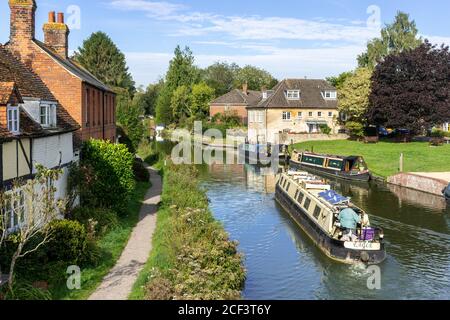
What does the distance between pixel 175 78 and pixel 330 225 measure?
90.4m

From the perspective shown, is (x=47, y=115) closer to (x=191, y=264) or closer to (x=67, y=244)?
(x=67, y=244)

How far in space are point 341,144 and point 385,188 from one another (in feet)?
78.9

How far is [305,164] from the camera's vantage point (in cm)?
5147

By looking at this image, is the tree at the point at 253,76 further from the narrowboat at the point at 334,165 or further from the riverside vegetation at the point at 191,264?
the riverside vegetation at the point at 191,264

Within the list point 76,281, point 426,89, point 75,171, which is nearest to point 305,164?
point 426,89

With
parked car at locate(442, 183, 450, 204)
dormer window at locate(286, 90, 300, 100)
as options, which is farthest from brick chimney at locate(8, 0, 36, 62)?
dormer window at locate(286, 90, 300, 100)

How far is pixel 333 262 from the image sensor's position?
20.6 m

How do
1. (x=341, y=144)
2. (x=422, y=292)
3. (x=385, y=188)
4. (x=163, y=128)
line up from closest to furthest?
(x=422, y=292)
(x=385, y=188)
(x=341, y=144)
(x=163, y=128)

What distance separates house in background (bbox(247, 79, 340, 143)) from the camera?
72.2m

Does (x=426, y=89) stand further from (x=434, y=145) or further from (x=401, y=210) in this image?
(x=401, y=210)

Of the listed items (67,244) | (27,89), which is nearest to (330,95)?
(27,89)

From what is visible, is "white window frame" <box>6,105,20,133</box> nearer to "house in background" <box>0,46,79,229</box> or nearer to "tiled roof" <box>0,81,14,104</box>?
"house in background" <box>0,46,79,229</box>

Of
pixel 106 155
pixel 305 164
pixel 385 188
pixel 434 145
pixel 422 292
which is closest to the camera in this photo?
pixel 422 292

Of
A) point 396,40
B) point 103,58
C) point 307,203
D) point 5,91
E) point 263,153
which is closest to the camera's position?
point 5,91
